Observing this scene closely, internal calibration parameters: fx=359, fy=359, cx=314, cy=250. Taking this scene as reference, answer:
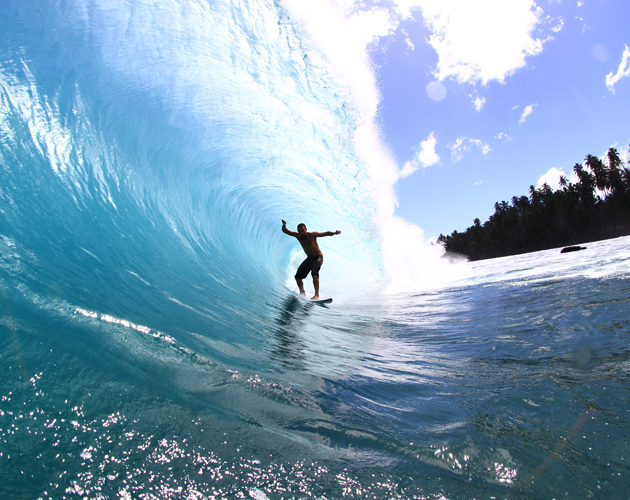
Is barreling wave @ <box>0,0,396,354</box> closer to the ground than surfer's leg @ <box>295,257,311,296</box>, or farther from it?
farther from it

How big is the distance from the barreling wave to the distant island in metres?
62.8

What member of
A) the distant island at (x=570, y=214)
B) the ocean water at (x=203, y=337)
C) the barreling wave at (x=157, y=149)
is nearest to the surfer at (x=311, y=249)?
the barreling wave at (x=157, y=149)

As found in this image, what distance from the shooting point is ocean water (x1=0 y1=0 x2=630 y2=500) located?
1354 mm

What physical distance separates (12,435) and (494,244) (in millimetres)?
90227

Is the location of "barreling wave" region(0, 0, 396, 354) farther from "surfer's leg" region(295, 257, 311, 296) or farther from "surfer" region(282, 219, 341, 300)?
"surfer" region(282, 219, 341, 300)

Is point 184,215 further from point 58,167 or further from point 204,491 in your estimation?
point 204,491

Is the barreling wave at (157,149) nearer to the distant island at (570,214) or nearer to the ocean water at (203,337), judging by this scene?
the ocean water at (203,337)

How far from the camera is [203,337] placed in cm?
308

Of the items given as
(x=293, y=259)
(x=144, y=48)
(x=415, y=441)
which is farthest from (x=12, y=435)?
(x=293, y=259)

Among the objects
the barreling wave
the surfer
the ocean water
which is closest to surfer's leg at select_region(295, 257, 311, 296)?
the surfer

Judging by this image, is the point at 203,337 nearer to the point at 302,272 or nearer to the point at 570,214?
the point at 302,272

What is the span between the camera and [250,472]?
1.34m

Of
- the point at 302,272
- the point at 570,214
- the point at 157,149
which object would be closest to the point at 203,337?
the point at 157,149

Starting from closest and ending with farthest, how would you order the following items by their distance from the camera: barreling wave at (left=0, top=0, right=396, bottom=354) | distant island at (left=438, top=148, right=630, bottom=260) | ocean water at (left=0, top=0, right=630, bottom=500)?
ocean water at (left=0, top=0, right=630, bottom=500) < barreling wave at (left=0, top=0, right=396, bottom=354) < distant island at (left=438, top=148, right=630, bottom=260)
